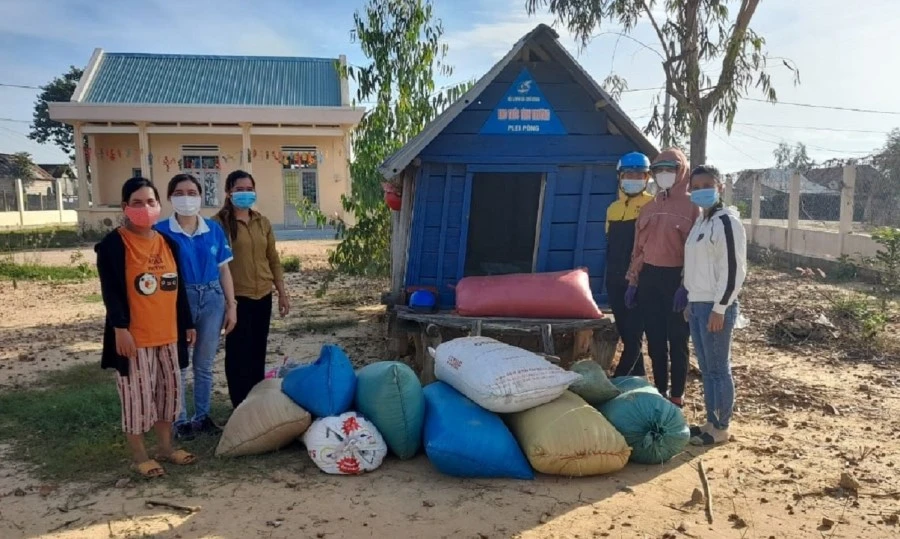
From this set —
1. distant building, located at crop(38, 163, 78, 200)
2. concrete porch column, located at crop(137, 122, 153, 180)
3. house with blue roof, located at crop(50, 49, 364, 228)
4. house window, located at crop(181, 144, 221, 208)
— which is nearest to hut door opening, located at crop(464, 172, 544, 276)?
house with blue roof, located at crop(50, 49, 364, 228)

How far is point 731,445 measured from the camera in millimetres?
4383

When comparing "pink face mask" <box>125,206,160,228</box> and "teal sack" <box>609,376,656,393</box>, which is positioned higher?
"pink face mask" <box>125,206,160,228</box>

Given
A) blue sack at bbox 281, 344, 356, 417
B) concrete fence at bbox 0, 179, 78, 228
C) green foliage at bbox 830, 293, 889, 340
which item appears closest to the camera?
blue sack at bbox 281, 344, 356, 417

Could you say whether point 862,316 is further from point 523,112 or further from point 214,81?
point 214,81

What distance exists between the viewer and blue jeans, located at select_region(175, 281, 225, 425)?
416cm

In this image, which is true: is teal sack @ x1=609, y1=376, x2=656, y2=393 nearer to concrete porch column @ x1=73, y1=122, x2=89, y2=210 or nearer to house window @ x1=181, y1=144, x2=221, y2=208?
house window @ x1=181, y1=144, x2=221, y2=208

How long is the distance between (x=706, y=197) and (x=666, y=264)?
0.68m

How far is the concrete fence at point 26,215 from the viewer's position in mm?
28141

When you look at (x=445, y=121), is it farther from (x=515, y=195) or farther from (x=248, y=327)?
(x=515, y=195)

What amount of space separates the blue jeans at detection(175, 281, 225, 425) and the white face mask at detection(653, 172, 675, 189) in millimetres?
3112

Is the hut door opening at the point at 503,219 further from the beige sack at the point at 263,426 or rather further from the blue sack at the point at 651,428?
the beige sack at the point at 263,426

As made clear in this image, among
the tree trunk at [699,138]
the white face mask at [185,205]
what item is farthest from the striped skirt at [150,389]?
the tree trunk at [699,138]

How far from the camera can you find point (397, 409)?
398 centimetres

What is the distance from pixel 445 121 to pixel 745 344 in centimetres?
445
